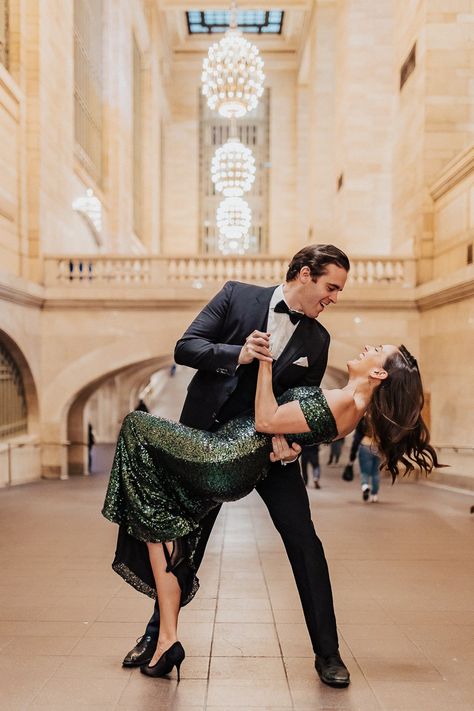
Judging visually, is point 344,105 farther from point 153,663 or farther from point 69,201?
point 153,663

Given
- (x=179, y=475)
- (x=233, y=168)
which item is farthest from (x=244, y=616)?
(x=233, y=168)

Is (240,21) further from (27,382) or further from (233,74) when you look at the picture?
(27,382)

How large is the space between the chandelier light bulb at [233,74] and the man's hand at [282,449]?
48.8ft

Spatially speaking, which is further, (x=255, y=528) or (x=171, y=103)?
(x=171, y=103)

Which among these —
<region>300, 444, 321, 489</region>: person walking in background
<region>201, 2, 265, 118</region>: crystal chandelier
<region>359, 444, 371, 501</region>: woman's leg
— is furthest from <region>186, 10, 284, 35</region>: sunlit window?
<region>359, 444, 371, 501</region>: woman's leg

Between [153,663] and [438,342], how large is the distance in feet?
37.0

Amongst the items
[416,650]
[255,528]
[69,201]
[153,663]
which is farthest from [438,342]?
[153,663]

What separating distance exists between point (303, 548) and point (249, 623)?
150 cm

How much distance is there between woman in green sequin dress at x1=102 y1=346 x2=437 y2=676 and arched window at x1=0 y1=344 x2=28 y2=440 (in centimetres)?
1060

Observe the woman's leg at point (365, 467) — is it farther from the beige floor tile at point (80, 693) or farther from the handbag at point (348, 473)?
the beige floor tile at point (80, 693)

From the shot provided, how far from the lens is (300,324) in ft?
11.1

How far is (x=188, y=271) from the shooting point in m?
14.8

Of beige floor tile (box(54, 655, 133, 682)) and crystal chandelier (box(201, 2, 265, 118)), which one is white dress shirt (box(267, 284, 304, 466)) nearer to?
beige floor tile (box(54, 655, 133, 682))

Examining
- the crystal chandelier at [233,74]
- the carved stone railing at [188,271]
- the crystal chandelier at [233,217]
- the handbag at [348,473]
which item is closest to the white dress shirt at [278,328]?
the handbag at [348,473]
